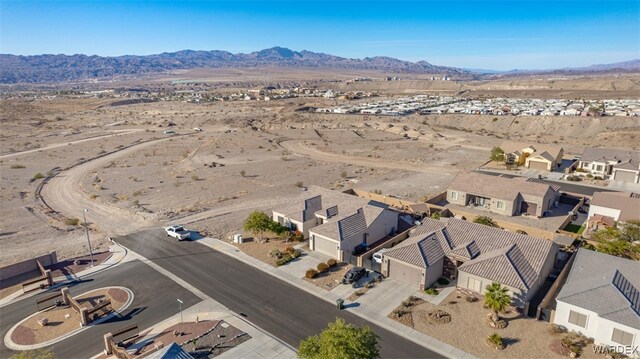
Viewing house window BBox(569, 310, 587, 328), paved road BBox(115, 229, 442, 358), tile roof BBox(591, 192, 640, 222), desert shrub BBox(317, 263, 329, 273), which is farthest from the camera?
tile roof BBox(591, 192, 640, 222)

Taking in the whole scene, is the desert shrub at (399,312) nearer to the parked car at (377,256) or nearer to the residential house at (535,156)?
the parked car at (377,256)

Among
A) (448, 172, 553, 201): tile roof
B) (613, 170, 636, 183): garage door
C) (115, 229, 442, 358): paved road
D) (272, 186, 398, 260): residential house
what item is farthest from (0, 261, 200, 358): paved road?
(613, 170, 636, 183): garage door

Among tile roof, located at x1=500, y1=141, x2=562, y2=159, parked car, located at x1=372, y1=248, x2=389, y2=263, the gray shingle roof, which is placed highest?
tile roof, located at x1=500, y1=141, x2=562, y2=159

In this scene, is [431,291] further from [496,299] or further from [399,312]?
[496,299]

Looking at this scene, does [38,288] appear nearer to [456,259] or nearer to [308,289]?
[308,289]

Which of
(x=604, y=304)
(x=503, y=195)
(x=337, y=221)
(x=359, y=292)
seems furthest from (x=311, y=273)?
(x=503, y=195)

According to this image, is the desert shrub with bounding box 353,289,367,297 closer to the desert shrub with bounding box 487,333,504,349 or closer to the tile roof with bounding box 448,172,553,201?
the desert shrub with bounding box 487,333,504,349
